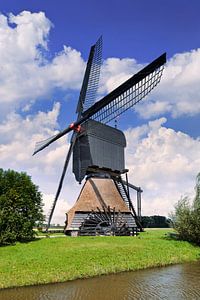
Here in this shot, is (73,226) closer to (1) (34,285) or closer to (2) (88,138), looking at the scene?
(2) (88,138)

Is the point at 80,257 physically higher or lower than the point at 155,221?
lower

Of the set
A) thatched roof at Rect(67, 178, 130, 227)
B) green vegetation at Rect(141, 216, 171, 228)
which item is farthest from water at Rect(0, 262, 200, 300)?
green vegetation at Rect(141, 216, 171, 228)

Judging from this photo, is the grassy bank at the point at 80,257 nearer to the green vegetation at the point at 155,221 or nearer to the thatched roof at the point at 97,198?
the thatched roof at the point at 97,198

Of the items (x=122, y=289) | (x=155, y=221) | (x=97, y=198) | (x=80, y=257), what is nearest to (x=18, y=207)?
(x=80, y=257)

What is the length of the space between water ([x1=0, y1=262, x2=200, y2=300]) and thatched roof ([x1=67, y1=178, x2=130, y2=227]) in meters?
17.5

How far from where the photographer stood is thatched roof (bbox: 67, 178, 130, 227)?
4034 centimetres

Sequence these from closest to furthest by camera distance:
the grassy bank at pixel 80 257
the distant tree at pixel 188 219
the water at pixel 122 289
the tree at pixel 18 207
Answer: the water at pixel 122 289
the grassy bank at pixel 80 257
the tree at pixel 18 207
the distant tree at pixel 188 219

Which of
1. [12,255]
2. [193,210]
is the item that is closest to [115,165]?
[193,210]

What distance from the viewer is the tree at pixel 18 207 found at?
99.2ft

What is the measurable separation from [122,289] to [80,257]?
6721mm

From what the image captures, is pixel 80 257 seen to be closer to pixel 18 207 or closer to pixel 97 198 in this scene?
pixel 18 207

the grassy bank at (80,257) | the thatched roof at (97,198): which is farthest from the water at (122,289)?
the thatched roof at (97,198)

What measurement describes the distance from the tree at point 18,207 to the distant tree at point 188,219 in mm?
13445

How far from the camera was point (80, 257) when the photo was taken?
81.9 feet
